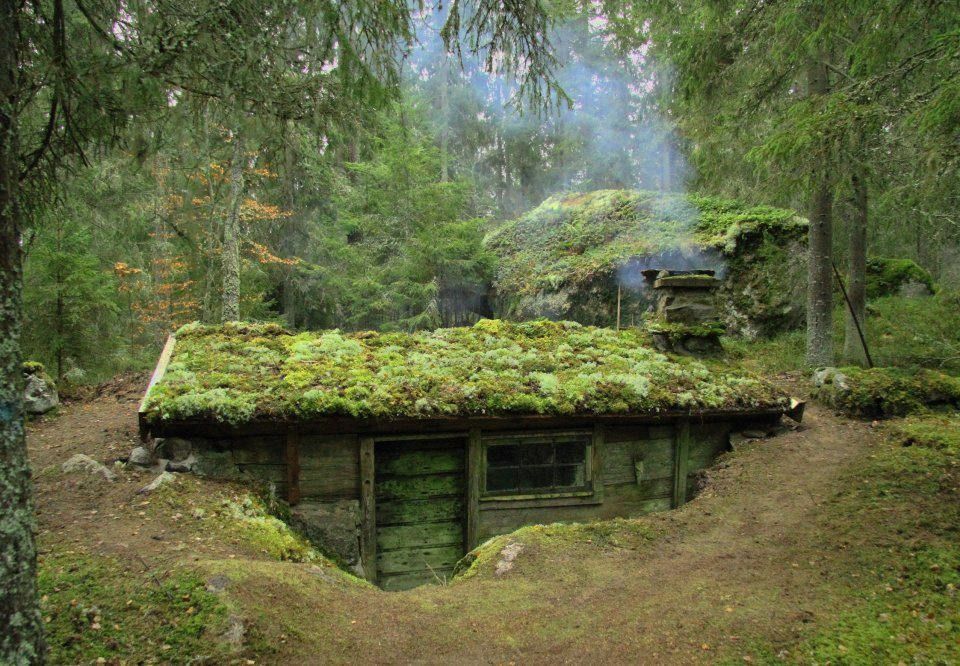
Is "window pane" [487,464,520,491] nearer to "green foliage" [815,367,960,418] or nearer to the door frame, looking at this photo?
the door frame

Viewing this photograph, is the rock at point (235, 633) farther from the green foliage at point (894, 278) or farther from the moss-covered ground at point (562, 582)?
the green foliage at point (894, 278)

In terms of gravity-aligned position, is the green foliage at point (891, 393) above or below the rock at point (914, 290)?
below

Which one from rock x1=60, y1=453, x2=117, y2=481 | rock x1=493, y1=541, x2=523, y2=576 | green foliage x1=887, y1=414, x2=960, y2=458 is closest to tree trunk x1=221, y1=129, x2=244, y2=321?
rock x1=60, y1=453, x2=117, y2=481

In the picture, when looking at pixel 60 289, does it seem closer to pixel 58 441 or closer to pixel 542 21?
pixel 58 441

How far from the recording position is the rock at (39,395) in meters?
8.57

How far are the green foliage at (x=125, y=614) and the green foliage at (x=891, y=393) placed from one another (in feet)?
29.3

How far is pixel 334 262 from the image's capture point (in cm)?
1939

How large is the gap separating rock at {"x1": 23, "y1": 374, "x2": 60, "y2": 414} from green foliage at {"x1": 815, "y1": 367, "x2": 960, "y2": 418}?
1316cm

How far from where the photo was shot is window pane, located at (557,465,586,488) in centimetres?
727

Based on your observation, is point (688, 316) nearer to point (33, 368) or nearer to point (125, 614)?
point (125, 614)

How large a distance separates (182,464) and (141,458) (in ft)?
1.50

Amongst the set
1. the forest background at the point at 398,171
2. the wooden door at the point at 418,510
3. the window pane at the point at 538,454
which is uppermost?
the forest background at the point at 398,171

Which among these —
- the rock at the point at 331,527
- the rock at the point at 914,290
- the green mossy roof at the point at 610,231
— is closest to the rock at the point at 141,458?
the rock at the point at 331,527

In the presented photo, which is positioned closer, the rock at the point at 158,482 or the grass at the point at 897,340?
the rock at the point at 158,482
